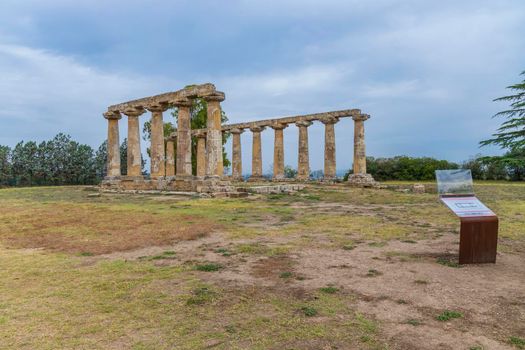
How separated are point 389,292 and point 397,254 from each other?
2405mm

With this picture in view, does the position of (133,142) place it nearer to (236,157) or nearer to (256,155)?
(256,155)

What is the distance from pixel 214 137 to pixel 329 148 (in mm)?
15381

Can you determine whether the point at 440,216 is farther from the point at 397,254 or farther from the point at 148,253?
the point at 148,253

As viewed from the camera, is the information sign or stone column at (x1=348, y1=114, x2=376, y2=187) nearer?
the information sign

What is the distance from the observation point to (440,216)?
13312mm

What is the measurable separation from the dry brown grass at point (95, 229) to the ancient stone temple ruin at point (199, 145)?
8.47 m

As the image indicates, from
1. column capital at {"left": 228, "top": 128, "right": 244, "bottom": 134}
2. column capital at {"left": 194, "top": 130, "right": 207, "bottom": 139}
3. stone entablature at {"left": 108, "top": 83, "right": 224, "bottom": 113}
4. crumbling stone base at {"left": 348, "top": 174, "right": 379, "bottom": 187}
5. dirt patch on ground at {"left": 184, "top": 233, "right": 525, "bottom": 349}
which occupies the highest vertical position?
stone entablature at {"left": 108, "top": 83, "right": 224, "bottom": 113}

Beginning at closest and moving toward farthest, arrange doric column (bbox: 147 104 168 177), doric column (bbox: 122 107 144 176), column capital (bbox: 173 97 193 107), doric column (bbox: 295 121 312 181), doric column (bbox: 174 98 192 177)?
Result: column capital (bbox: 173 97 193 107) → doric column (bbox: 174 98 192 177) → doric column (bbox: 147 104 168 177) → doric column (bbox: 122 107 144 176) → doric column (bbox: 295 121 312 181)

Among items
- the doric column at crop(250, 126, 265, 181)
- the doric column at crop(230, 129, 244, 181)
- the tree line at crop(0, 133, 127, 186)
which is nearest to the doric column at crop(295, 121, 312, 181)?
the doric column at crop(250, 126, 265, 181)

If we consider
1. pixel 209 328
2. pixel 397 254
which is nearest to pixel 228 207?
pixel 397 254

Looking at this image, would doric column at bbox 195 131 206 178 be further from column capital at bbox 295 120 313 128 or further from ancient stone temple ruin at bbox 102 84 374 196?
column capital at bbox 295 120 313 128

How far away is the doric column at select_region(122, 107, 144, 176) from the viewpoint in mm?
27530

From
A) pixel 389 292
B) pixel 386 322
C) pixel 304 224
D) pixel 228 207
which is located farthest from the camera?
pixel 228 207

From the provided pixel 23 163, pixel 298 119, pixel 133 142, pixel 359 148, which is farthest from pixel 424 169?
pixel 23 163
